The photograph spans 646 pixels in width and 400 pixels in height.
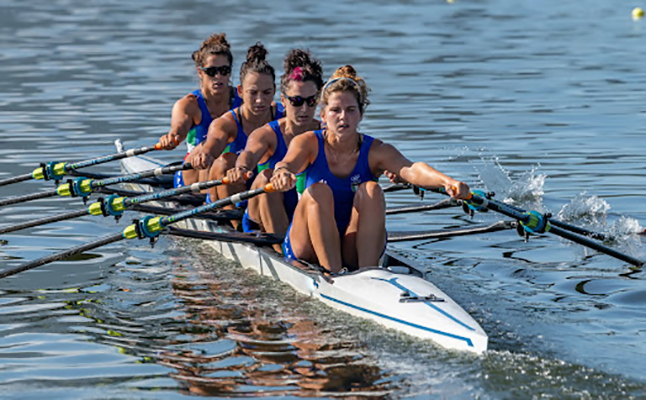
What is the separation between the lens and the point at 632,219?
34.4 feet

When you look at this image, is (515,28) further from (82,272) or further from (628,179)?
(82,272)

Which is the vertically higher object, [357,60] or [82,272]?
[357,60]

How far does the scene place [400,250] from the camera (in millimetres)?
10500

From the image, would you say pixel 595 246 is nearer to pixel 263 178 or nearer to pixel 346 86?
pixel 346 86

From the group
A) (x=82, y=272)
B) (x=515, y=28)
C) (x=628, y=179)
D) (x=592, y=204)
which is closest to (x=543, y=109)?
(x=628, y=179)

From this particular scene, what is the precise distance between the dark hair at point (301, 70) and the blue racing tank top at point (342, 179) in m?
0.87

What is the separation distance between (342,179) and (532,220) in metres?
1.64

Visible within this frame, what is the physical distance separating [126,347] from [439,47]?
2465 cm

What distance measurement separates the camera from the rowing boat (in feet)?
22.5

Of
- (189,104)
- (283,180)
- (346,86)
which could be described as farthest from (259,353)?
(189,104)

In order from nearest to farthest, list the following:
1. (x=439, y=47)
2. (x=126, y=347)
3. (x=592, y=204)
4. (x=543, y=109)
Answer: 1. (x=126, y=347)
2. (x=592, y=204)
3. (x=543, y=109)
4. (x=439, y=47)

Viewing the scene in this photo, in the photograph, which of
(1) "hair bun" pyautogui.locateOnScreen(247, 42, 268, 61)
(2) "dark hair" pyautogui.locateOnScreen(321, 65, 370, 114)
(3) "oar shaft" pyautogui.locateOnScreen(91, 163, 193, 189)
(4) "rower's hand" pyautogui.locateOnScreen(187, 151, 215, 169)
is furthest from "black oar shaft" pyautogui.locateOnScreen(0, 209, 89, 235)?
(2) "dark hair" pyautogui.locateOnScreen(321, 65, 370, 114)

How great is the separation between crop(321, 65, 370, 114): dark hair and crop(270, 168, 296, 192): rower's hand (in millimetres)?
629

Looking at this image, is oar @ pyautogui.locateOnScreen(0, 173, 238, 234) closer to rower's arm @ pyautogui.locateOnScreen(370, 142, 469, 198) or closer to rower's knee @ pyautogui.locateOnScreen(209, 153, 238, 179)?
rower's knee @ pyautogui.locateOnScreen(209, 153, 238, 179)
